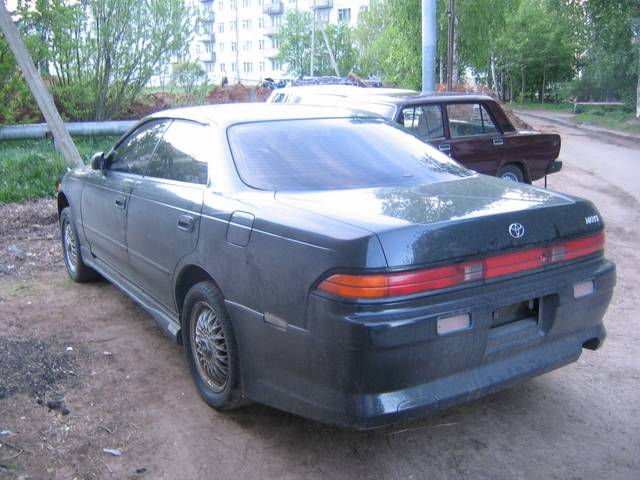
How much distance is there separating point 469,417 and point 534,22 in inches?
1839

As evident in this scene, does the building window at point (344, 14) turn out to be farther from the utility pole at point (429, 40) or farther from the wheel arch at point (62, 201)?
the wheel arch at point (62, 201)

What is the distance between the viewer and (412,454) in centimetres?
345

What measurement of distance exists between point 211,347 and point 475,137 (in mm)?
5981

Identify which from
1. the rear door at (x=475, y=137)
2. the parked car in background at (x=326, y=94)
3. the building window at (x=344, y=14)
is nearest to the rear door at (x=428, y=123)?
the rear door at (x=475, y=137)

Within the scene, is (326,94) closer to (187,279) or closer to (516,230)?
(187,279)

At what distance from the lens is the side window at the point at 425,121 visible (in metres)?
8.33

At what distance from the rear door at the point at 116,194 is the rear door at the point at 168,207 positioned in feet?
0.51

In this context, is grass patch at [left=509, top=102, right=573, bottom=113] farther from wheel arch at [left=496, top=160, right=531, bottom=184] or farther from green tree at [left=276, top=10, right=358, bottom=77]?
wheel arch at [left=496, top=160, right=531, bottom=184]

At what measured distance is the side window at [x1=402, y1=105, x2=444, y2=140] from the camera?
833 centimetres

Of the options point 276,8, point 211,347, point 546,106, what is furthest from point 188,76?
point 276,8

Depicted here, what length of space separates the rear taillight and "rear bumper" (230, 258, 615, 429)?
0.17 ft

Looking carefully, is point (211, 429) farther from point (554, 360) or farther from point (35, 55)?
point (35, 55)

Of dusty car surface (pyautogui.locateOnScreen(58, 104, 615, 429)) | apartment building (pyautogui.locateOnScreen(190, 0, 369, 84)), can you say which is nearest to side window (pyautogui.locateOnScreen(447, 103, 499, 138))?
dusty car surface (pyautogui.locateOnScreen(58, 104, 615, 429))

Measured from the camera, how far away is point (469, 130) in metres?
9.03
